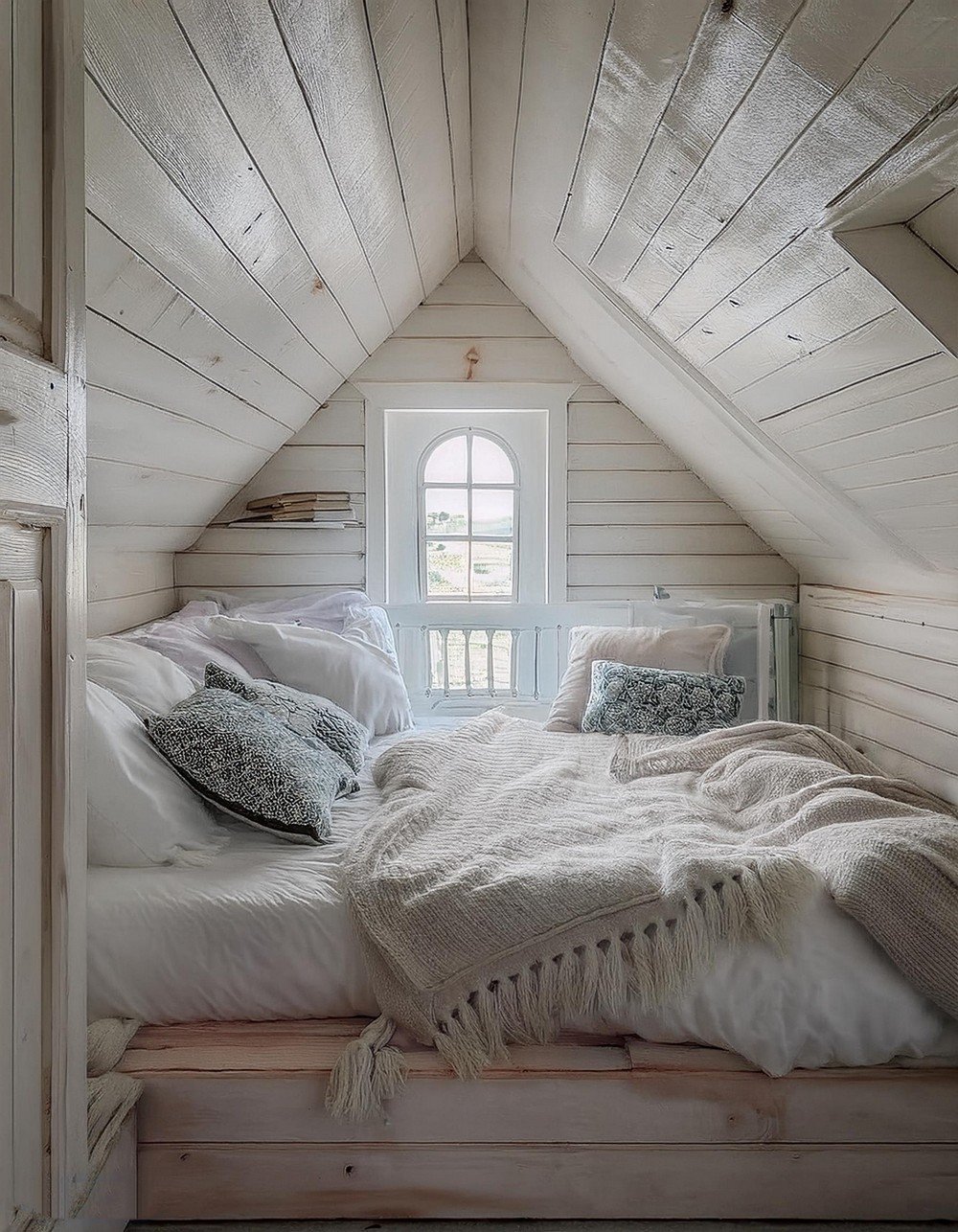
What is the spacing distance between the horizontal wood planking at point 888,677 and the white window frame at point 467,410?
913mm

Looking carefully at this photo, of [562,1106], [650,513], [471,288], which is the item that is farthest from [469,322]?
[562,1106]

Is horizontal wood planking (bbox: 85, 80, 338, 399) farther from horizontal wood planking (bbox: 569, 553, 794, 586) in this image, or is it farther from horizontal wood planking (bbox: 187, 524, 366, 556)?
horizontal wood planking (bbox: 569, 553, 794, 586)

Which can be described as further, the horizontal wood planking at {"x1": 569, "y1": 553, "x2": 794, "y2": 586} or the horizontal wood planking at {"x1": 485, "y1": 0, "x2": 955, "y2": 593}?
the horizontal wood planking at {"x1": 569, "y1": 553, "x2": 794, "y2": 586}

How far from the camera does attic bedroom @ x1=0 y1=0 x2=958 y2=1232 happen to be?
3.73 feet

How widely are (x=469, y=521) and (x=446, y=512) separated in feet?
0.31

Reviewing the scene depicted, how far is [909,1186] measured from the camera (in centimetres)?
157

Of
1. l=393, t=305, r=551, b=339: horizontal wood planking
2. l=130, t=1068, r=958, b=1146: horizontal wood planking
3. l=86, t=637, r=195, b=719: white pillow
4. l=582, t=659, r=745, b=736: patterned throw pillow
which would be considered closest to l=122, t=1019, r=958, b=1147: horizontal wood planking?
l=130, t=1068, r=958, b=1146: horizontal wood planking

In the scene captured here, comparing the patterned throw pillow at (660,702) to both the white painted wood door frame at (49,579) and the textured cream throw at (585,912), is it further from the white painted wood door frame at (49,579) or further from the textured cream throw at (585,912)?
the white painted wood door frame at (49,579)

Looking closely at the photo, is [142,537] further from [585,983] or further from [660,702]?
[585,983]

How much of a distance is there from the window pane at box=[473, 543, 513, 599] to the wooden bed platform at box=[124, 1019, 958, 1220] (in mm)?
2447

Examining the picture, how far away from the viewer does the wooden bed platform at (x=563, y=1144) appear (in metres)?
1.56

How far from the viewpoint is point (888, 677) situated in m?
2.98

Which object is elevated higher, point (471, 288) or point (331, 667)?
point (471, 288)

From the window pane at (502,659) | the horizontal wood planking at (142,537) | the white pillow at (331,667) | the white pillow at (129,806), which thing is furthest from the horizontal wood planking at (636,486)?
the white pillow at (129,806)
